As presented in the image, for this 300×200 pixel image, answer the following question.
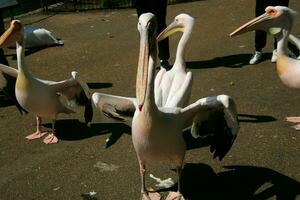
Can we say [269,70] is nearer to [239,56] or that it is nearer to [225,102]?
[239,56]

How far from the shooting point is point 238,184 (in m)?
3.65

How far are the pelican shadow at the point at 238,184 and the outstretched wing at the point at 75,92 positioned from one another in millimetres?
1264

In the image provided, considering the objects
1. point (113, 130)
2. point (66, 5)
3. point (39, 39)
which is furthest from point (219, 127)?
point (66, 5)

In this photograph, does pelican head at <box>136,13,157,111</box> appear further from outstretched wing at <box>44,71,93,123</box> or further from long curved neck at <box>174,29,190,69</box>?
outstretched wing at <box>44,71,93,123</box>

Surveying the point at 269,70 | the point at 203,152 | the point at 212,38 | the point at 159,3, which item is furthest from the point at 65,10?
the point at 203,152

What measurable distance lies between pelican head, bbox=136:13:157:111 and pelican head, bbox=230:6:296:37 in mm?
1795

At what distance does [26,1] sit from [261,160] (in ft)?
29.1

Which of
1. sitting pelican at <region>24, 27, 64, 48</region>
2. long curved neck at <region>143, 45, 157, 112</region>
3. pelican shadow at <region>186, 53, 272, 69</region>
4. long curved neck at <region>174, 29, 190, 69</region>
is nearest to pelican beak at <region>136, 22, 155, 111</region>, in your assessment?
long curved neck at <region>143, 45, 157, 112</region>

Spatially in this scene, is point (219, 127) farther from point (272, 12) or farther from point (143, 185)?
point (272, 12)

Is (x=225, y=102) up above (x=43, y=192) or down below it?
above

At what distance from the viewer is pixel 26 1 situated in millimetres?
11180

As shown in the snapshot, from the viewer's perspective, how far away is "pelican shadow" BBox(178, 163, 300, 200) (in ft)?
11.4

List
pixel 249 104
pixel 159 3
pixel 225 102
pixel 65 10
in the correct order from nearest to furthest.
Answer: pixel 225 102
pixel 249 104
pixel 159 3
pixel 65 10

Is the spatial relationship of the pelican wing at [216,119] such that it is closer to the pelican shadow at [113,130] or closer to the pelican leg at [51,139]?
the pelican shadow at [113,130]
